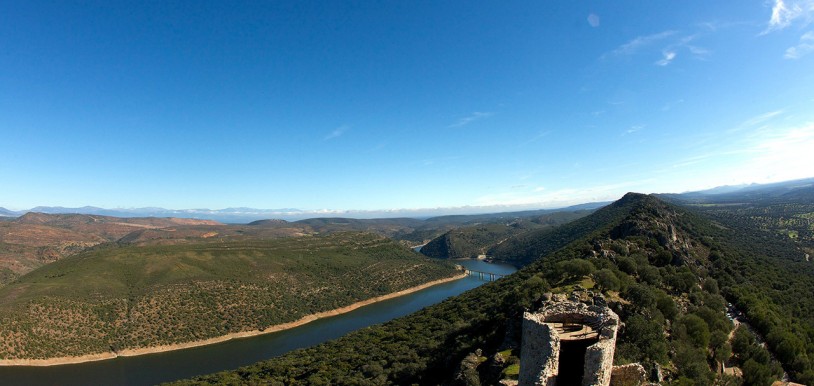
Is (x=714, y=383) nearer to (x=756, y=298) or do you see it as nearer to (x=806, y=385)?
(x=806, y=385)

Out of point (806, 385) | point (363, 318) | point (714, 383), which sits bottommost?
point (363, 318)

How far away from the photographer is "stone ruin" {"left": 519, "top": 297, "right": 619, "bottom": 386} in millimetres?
11539

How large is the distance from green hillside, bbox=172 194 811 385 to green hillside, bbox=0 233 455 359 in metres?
36.6

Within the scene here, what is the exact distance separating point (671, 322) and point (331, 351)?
39.7m

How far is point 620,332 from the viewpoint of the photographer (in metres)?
23.5

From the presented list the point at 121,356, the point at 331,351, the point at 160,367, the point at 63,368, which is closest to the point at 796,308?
the point at 331,351

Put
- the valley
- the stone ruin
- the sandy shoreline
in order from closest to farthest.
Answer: the stone ruin → the valley → the sandy shoreline

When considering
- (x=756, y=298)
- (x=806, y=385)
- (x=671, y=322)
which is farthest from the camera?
(x=756, y=298)

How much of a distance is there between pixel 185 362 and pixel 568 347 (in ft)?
229

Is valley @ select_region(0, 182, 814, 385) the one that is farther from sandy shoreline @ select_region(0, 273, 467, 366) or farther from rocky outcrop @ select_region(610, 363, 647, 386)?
rocky outcrop @ select_region(610, 363, 647, 386)

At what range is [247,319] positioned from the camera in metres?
81.6

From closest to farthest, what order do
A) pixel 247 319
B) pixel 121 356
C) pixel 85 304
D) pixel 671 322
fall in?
pixel 671 322, pixel 121 356, pixel 85 304, pixel 247 319

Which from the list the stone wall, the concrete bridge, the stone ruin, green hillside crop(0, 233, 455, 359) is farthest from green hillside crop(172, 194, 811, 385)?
the concrete bridge

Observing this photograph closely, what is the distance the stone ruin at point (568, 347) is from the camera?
11539mm
